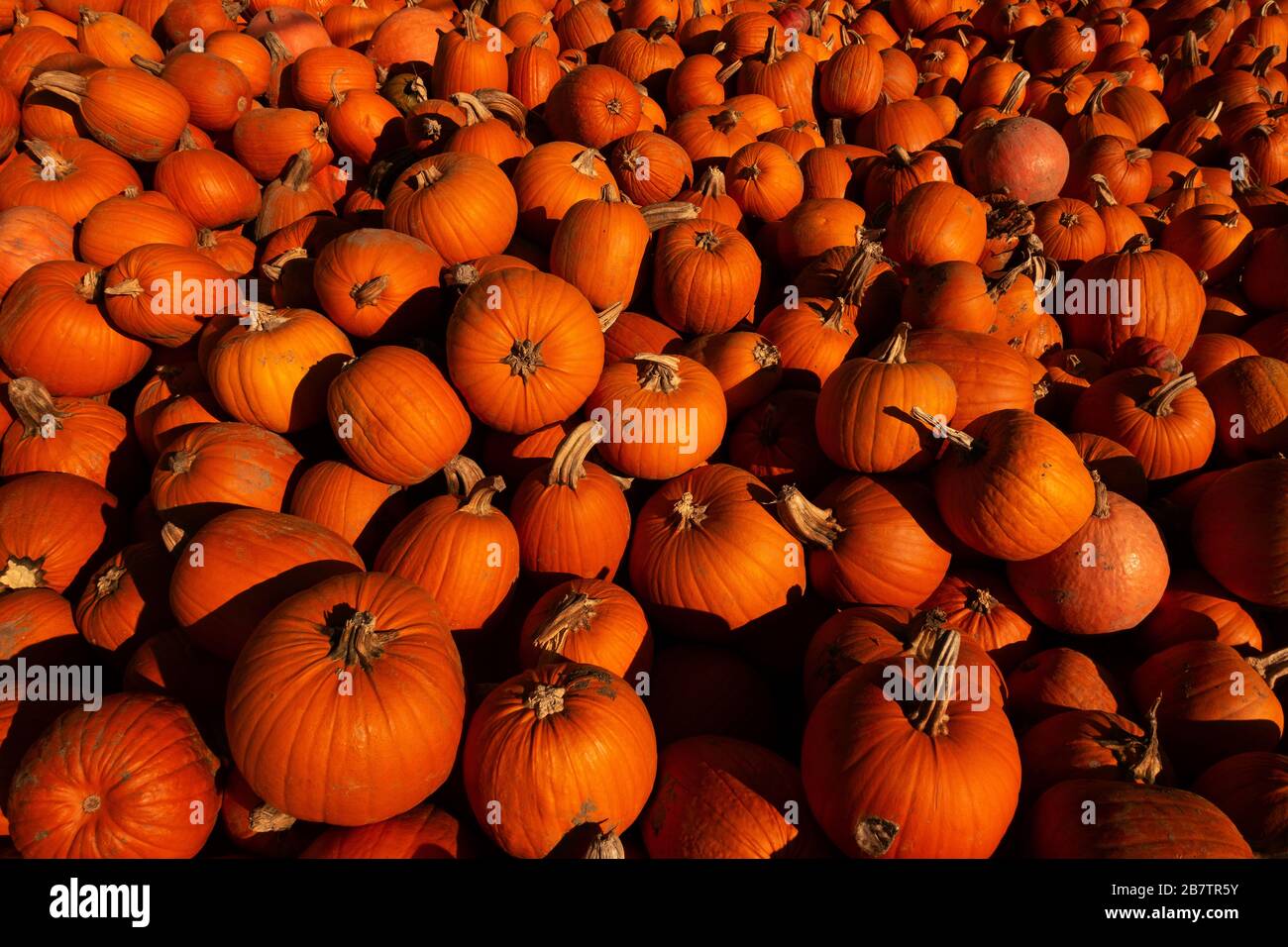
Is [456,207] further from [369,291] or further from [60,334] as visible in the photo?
[60,334]

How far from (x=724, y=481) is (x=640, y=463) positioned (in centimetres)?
37

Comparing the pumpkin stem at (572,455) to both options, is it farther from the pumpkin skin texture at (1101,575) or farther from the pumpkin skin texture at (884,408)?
the pumpkin skin texture at (1101,575)

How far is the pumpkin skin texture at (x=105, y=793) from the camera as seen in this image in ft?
7.28

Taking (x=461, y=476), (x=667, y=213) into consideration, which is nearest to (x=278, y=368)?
(x=461, y=476)

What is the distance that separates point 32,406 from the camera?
348cm

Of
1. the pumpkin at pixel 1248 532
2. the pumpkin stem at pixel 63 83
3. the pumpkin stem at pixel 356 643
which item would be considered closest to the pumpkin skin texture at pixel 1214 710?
the pumpkin at pixel 1248 532

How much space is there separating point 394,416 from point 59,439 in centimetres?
189

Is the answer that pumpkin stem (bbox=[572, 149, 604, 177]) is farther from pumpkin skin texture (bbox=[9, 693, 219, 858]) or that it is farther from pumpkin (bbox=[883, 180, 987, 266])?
pumpkin skin texture (bbox=[9, 693, 219, 858])

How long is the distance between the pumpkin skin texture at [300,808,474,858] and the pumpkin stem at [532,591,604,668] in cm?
56

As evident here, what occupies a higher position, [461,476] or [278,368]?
[278,368]

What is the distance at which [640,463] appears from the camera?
3.25 m

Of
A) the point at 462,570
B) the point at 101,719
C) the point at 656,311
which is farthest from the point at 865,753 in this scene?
the point at 656,311

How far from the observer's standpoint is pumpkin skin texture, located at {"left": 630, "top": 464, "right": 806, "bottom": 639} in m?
2.95

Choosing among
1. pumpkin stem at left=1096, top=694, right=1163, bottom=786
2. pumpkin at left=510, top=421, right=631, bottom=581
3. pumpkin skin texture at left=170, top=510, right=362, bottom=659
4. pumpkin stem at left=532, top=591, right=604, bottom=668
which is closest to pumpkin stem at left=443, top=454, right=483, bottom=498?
pumpkin at left=510, top=421, right=631, bottom=581
